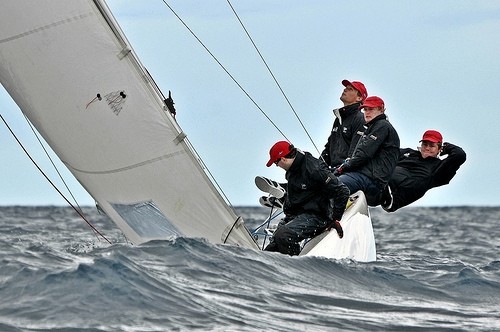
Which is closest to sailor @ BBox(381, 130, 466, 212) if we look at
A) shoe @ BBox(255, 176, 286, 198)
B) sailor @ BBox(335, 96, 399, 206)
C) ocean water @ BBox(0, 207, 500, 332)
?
sailor @ BBox(335, 96, 399, 206)

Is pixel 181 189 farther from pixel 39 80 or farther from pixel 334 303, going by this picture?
pixel 334 303

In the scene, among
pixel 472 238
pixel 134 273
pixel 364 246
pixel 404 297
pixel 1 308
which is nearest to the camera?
pixel 1 308

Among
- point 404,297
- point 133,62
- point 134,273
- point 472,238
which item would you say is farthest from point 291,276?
point 472,238

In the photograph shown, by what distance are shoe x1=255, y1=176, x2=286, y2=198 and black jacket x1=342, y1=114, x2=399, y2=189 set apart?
88 centimetres

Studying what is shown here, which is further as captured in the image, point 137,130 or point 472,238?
point 472,238

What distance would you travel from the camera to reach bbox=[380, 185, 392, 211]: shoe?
12.2 meters

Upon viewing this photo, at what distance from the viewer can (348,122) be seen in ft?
39.9

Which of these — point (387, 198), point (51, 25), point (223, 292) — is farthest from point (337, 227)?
point (51, 25)

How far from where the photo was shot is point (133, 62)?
10617 mm

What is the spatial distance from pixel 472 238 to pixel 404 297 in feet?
44.2

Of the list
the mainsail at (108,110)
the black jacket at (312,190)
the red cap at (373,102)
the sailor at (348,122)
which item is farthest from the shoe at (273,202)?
the red cap at (373,102)

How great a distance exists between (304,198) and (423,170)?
2125 mm

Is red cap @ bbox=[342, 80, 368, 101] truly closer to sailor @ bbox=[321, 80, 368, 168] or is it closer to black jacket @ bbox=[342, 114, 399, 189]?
sailor @ bbox=[321, 80, 368, 168]

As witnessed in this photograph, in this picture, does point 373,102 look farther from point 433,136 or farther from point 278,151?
point 278,151
